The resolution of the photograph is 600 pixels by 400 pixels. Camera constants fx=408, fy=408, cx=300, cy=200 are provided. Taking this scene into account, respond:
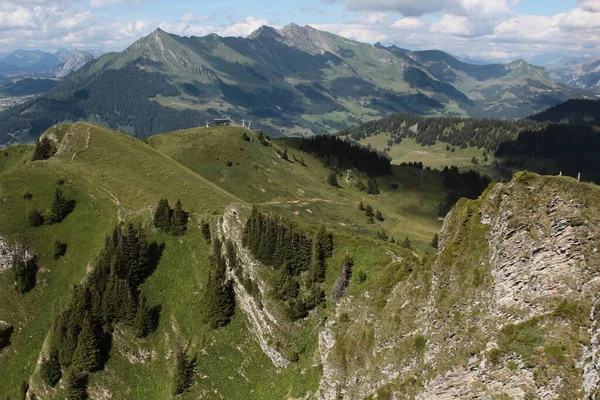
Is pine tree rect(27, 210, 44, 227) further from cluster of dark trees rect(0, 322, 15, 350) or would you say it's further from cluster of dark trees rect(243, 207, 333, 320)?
cluster of dark trees rect(243, 207, 333, 320)

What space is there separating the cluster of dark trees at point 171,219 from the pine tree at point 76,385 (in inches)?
1178

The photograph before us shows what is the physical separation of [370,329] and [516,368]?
19.1m

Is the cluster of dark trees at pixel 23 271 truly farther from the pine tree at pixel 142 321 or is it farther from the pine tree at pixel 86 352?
the pine tree at pixel 142 321

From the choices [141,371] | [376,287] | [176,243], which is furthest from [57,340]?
[376,287]

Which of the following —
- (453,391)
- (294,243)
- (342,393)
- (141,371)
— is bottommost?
(141,371)

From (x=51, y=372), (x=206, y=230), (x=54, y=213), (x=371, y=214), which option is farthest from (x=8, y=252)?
(x=371, y=214)

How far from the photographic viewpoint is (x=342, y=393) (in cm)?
5072

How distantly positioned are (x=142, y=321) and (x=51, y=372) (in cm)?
1713

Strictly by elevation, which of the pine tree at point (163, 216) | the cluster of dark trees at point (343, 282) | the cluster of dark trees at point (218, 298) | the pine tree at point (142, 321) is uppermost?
the pine tree at point (163, 216)

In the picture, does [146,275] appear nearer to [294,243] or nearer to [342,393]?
[294,243]

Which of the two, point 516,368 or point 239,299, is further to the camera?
point 239,299

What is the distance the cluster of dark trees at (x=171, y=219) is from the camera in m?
85.3

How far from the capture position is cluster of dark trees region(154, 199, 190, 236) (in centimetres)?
8531

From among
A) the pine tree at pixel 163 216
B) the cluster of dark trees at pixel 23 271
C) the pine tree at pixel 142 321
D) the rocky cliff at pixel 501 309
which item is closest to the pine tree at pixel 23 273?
the cluster of dark trees at pixel 23 271
